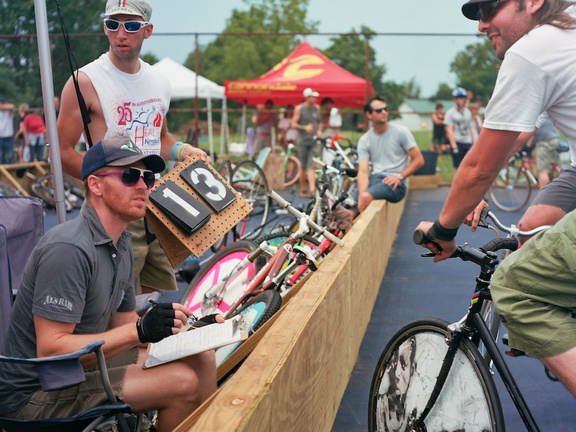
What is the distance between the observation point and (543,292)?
7.91ft

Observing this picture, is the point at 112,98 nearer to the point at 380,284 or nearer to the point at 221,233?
the point at 221,233

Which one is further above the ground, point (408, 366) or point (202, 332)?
point (202, 332)

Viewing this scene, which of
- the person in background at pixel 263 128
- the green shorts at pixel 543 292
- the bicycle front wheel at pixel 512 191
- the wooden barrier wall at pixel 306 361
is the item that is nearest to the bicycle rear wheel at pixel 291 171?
the person in background at pixel 263 128

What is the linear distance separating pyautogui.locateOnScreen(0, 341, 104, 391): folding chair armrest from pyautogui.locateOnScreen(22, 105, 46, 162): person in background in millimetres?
15981

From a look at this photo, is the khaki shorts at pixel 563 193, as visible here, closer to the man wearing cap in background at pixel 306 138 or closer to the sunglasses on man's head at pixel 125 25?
the sunglasses on man's head at pixel 125 25

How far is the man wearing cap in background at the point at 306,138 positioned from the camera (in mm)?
15797

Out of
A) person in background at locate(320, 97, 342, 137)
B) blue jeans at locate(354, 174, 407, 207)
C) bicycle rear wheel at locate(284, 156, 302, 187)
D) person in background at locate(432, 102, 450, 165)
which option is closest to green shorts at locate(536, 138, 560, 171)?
blue jeans at locate(354, 174, 407, 207)

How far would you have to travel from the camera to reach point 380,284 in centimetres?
805

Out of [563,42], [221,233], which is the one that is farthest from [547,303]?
[221,233]

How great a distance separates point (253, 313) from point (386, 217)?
14.2 ft

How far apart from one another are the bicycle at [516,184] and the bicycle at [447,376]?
10.7 metres

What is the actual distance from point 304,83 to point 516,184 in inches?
320

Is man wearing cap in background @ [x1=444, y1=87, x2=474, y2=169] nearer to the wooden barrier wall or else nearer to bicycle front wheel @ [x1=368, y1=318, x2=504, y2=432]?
the wooden barrier wall

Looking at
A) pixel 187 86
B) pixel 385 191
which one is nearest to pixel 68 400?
pixel 385 191
